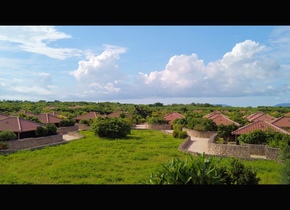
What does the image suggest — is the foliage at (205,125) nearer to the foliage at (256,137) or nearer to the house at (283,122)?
the house at (283,122)

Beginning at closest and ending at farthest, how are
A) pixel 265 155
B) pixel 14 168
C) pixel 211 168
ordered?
pixel 211 168
pixel 14 168
pixel 265 155

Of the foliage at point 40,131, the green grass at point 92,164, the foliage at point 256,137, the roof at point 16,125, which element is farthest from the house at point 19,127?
the foliage at point 256,137

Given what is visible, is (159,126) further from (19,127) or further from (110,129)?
(19,127)

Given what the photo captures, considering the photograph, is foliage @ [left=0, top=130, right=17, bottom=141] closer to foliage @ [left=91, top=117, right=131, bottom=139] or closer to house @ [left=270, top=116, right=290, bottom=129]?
→ foliage @ [left=91, top=117, right=131, bottom=139]

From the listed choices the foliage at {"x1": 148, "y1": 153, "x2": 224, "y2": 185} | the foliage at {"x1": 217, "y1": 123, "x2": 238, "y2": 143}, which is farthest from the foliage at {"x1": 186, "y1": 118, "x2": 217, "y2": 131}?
the foliage at {"x1": 148, "y1": 153, "x2": 224, "y2": 185}
